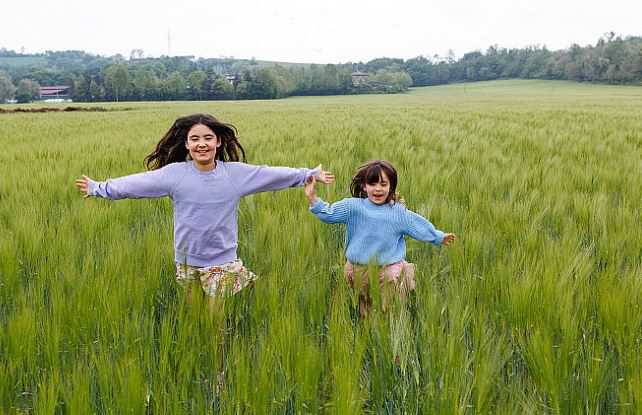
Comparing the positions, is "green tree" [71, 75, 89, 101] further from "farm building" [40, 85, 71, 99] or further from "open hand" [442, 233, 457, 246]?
"open hand" [442, 233, 457, 246]

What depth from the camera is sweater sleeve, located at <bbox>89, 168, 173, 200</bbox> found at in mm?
2145

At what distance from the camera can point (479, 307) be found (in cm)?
154

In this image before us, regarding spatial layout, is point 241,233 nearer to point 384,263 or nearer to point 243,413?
point 384,263

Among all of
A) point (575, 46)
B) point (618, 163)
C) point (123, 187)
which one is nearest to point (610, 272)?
point (123, 187)

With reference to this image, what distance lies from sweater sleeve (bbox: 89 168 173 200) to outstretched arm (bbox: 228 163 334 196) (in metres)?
0.30

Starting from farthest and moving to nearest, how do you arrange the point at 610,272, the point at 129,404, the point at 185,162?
the point at 185,162
the point at 610,272
the point at 129,404

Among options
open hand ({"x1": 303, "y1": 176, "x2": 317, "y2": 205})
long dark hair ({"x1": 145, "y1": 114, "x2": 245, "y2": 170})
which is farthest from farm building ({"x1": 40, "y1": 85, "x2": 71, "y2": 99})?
open hand ({"x1": 303, "y1": 176, "x2": 317, "y2": 205})

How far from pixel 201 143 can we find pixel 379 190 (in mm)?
779

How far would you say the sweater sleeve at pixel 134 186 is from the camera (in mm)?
2145

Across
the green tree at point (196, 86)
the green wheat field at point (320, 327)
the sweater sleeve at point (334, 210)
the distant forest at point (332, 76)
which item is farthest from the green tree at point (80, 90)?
the sweater sleeve at point (334, 210)

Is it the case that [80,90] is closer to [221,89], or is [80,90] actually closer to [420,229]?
[221,89]

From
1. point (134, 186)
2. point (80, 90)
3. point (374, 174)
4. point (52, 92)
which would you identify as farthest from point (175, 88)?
point (374, 174)

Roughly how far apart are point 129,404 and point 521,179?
11.5ft

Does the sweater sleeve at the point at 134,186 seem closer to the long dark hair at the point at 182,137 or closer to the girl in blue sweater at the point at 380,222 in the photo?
the long dark hair at the point at 182,137
